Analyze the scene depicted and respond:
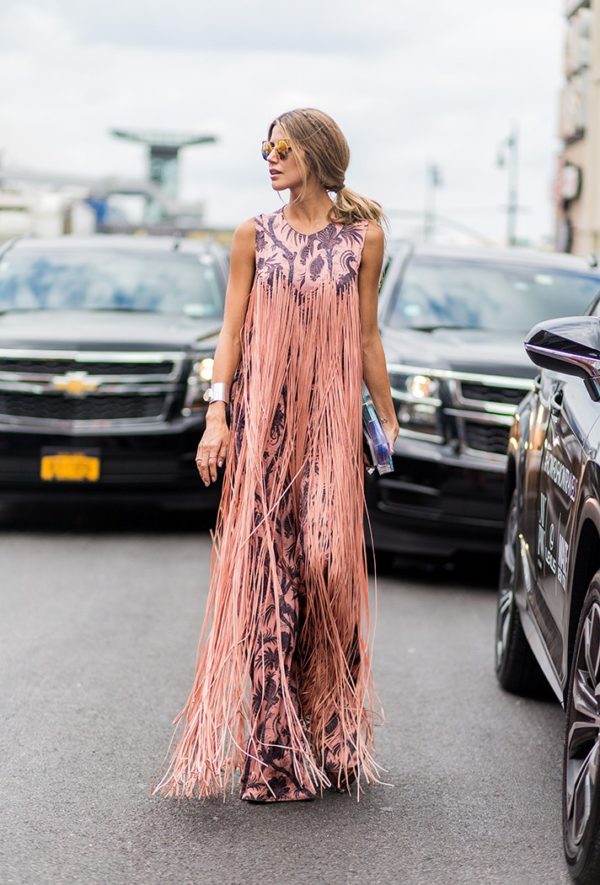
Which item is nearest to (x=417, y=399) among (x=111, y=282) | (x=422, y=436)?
(x=422, y=436)

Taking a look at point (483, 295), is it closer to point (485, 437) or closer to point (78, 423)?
point (485, 437)

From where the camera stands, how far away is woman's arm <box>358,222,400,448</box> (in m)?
4.70

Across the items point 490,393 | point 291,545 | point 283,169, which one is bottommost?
point 490,393

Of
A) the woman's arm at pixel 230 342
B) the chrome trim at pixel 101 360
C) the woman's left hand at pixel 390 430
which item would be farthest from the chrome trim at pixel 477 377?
the woman's arm at pixel 230 342

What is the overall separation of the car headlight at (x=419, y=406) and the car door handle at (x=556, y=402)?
3.39 meters

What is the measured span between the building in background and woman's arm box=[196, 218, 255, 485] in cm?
4263

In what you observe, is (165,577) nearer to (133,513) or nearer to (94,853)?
(133,513)

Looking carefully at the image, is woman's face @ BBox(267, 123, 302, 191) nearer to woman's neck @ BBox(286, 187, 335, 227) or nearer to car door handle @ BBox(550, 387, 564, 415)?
woman's neck @ BBox(286, 187, 335, 227)

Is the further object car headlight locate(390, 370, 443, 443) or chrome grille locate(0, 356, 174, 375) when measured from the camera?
chrome grille locate(0, 356, 174, 375)

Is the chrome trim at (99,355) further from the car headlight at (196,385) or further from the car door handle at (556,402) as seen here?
the car door handle at (556,402)

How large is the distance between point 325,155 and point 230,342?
60 cm

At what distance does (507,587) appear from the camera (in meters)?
6.25

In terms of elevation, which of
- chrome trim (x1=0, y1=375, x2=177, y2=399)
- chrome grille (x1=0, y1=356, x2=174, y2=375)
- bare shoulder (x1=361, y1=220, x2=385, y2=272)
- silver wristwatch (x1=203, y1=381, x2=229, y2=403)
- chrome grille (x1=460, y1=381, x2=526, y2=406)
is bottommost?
chrome trim (x1=0, y1=375, x2=177, y2=399)

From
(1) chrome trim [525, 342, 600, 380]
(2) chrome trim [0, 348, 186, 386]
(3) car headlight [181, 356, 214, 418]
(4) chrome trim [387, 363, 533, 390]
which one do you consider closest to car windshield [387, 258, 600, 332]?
(4) chrome trim [387, 363, 533, 390]
